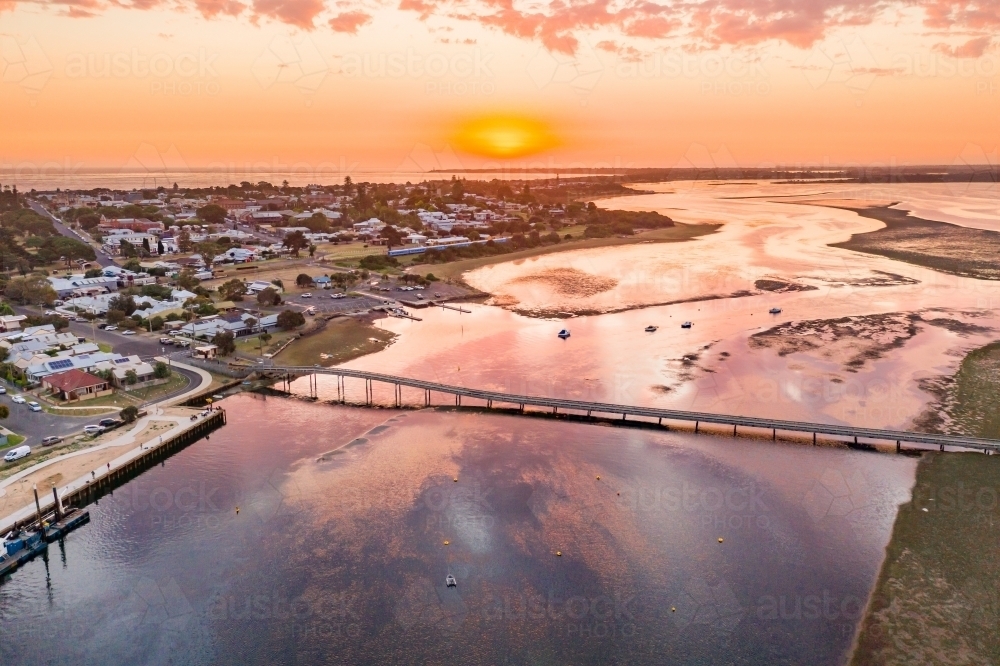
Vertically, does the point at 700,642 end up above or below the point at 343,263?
below

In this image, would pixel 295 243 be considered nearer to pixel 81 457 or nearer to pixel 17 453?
pixel 81 457

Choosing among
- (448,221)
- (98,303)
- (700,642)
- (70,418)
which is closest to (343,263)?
(98,303)

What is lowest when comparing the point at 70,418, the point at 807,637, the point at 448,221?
the point at 807,637

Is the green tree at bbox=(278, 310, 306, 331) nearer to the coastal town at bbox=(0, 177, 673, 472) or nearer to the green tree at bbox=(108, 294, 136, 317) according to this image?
the coastal town at bbox=(0, 177, 673, 472)

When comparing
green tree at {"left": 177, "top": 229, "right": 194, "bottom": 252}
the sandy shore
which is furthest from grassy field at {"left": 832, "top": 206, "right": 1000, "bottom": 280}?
green tree at {"left": 177, "top": 229, "right": 194, "bottom": 252}

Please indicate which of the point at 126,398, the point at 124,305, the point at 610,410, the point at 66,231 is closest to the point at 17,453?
the point at 126,398

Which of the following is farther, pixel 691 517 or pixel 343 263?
pixel 343 263

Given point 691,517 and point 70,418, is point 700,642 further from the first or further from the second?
point 70,418
